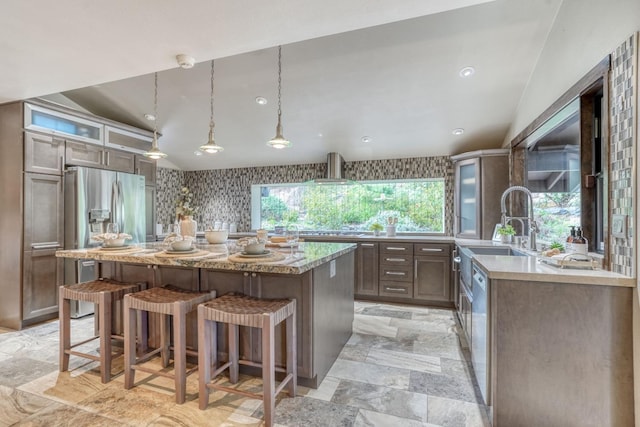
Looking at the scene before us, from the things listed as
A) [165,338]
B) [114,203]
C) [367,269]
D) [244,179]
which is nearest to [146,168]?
[114,203]

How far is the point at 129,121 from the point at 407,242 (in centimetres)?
430

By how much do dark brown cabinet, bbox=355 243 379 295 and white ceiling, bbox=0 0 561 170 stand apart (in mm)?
1539

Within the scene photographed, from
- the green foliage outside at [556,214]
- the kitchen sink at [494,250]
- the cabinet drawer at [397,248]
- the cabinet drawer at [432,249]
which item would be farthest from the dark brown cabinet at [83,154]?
the green foliage outside at [556,214]

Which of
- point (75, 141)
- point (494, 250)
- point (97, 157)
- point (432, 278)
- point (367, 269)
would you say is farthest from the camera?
point (367, 269)

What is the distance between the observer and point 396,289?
4.20m

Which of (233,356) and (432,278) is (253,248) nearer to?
(233,356)

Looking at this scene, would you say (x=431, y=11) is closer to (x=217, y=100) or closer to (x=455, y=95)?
(x=455, y=95)

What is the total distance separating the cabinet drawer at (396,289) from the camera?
163 inches

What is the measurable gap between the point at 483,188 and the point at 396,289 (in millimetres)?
1731

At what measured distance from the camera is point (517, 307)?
1.67 meters

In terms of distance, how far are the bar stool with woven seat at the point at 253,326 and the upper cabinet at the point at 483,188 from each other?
3.01 m

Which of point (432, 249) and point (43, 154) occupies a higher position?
point (43, 154)

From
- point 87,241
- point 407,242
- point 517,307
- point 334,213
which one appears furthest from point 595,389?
point 87,241

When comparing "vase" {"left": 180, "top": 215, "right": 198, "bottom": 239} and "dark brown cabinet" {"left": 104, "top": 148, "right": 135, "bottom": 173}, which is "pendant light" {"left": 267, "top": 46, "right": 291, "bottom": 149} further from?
"dark brown cabinet" {"left": 104, "top": 148, "right": 135, "bottom": 173}
